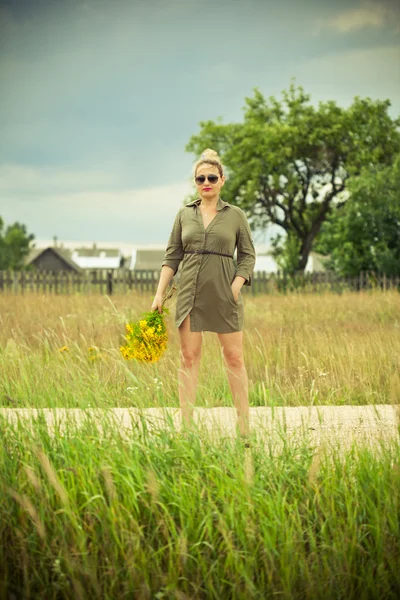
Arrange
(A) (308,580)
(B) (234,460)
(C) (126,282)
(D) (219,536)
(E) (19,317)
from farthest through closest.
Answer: (C) (126,282) → (E) (19,317) → (B) (234,460) → (D) (219,536) → (A) (308,580)

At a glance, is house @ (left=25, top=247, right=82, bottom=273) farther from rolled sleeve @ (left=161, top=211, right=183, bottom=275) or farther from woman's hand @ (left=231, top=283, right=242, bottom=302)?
woman's hand @ (left=231, top=283, right=242, bottom=302)

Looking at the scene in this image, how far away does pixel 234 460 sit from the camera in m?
2.80

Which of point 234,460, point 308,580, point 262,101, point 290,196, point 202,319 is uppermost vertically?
point 262,101

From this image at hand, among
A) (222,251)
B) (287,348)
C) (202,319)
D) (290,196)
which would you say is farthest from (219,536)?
(290,196)

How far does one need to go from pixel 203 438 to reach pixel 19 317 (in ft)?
23.2

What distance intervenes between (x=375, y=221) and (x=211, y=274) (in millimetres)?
22278

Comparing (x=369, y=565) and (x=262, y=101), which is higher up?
(x=262, y=101)

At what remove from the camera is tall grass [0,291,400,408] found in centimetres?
376

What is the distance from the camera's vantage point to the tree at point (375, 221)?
24.5 metres

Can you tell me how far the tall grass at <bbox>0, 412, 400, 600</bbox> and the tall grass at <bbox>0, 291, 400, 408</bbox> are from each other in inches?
11.8

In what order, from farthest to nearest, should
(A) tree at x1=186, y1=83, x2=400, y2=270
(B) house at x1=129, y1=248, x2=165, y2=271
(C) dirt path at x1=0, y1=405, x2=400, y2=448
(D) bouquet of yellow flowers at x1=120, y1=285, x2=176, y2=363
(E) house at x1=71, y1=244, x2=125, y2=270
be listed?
(E) house at x1=71, y1=244, x2=125, y2=270 → (B) house at x1=129, y1=248, x2=165, y2=271 → (A) tree at x1=186, y1=83, x2=400, y2=270 → (D) bouquet of yellow flowers at x1=120, y1=285, x2=176, y2=363 → (C) dirt path at x1=0, y1=405, x2=400, y2=448

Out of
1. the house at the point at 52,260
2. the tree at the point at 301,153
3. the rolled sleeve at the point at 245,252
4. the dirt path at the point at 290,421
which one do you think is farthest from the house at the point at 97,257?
the rolled sleeve at the point at 245,252

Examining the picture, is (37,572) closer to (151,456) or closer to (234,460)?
(151,456)

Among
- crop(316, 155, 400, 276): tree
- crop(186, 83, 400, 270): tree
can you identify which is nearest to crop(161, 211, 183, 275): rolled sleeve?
crop(316, 155, 400, 276): tree
